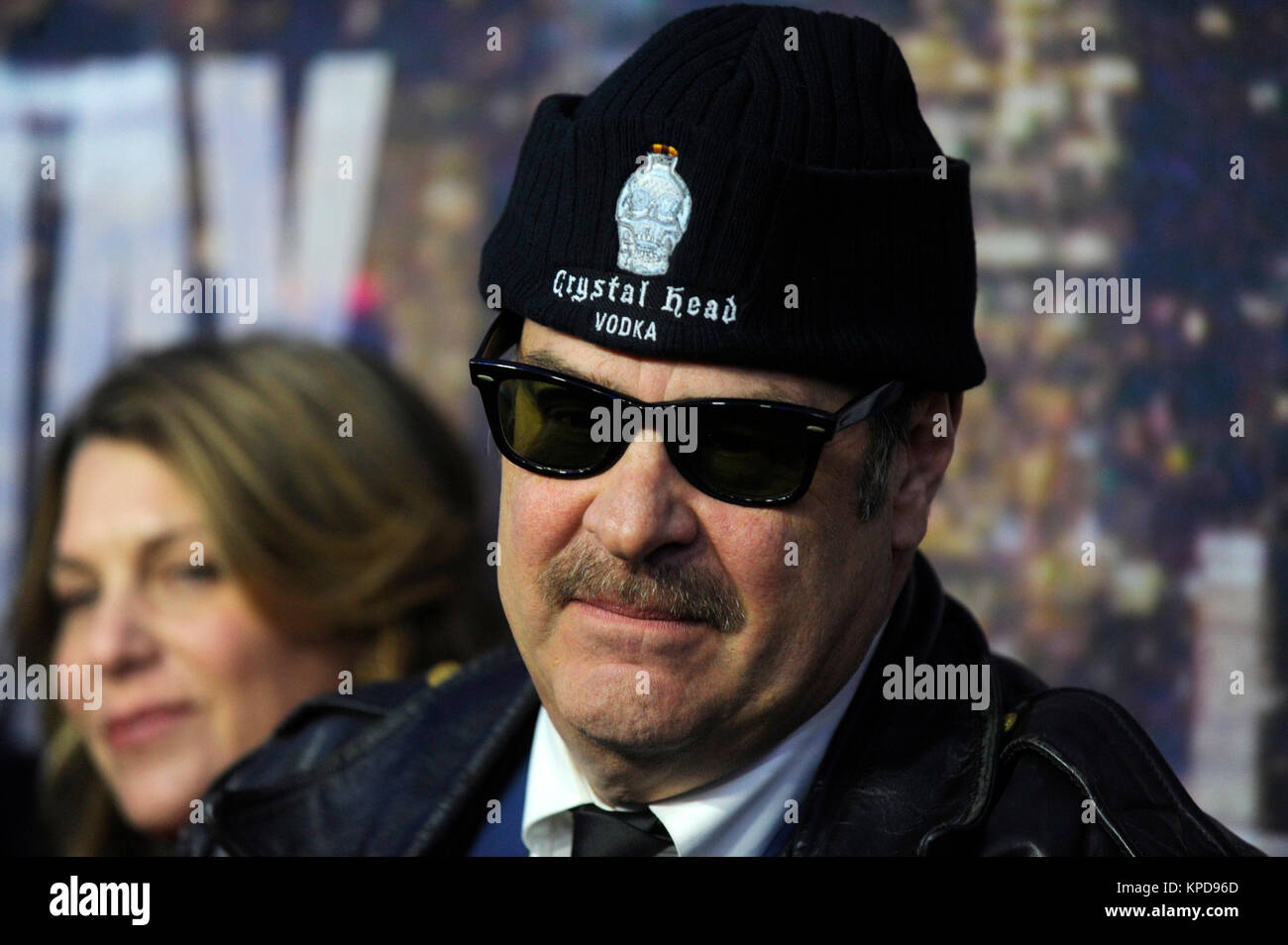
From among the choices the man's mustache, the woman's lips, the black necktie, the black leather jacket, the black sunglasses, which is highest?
the black sunglasses

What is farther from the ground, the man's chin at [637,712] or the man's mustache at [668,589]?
the man's mustache at [668,589]

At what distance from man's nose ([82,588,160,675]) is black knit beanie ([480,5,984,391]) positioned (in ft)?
6.50

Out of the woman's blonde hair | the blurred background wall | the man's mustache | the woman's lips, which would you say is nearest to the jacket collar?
the man's mustache

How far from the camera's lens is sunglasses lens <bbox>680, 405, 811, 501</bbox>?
6.76ft

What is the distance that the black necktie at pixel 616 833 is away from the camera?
86.6 inches

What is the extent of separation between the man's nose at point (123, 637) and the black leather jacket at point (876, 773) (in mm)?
1129

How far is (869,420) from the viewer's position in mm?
2156

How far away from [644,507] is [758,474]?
0.17m

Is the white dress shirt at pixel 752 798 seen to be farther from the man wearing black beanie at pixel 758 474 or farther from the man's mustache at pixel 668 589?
the man's mustache at pixel 668 589

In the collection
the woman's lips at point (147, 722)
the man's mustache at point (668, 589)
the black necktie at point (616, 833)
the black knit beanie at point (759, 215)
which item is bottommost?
the woman's lips at point (147, 722)

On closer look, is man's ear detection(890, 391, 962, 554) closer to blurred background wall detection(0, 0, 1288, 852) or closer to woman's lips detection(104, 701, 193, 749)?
blurred background wall detection(0, 0, 1288, 852)

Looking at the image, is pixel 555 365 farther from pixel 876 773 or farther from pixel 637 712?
pixel 876 773

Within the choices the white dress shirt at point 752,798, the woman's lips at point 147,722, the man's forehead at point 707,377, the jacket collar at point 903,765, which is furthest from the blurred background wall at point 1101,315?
the man's forehead at point 707,377

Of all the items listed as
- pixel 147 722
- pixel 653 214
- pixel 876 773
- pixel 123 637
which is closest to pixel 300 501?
pixel 123 637
